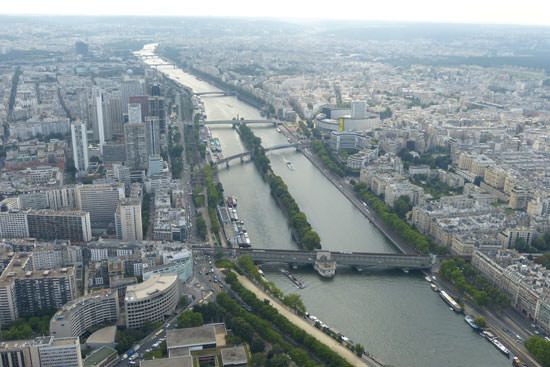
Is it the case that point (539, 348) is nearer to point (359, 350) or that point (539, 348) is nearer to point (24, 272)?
point (359, 350)

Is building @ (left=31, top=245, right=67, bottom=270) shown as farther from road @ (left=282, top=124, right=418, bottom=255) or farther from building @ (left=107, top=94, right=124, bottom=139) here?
building @ (left=107, top=94, right=124, bottom=139)

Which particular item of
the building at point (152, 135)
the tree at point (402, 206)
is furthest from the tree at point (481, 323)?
the building at point (152, 135)

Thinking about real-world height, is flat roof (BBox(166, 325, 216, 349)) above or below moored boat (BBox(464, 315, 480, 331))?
above

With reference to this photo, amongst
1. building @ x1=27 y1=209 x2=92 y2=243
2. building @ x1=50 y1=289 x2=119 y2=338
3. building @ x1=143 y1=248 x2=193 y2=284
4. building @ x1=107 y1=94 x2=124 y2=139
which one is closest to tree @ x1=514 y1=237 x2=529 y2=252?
building @ x1=143 y1=248 x2=193 y2=284

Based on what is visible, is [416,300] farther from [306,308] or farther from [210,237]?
[210,237]

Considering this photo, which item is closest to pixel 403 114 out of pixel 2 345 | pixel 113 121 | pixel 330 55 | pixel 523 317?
pixel 113 121

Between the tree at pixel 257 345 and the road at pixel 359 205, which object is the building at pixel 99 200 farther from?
the tree at pixel 257 345
